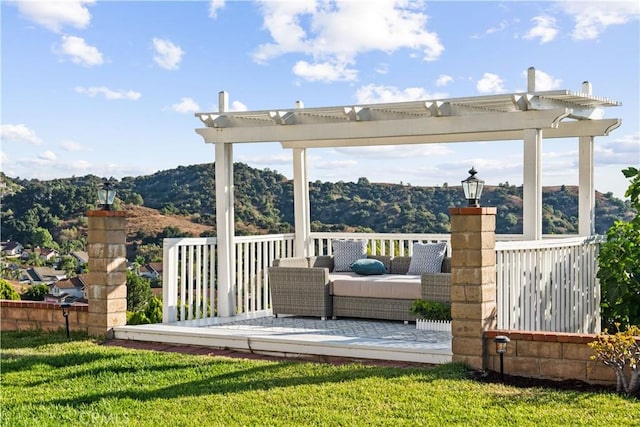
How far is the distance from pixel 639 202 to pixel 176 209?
1319cm

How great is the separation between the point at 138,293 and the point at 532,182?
651 centimetres

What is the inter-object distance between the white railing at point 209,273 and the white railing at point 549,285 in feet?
12.4

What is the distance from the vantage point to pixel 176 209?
20266 mm

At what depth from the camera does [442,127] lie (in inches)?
364

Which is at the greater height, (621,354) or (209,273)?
(209,273)

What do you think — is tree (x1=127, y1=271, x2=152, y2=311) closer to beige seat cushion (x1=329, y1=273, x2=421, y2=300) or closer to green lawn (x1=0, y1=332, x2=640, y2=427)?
beige seat cushion (x1=329, y1=273, x2=421, y2=300)

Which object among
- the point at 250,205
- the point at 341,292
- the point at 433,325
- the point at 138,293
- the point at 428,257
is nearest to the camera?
the point at 433,325

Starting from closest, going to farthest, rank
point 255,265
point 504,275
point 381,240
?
point 504,275
point 255,265
point 381,240

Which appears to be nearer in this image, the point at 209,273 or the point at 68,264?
the point at 209,273

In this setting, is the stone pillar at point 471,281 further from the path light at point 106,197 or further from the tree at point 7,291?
the tree at point 7,291

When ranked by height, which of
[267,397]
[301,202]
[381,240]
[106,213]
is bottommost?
[267,397]

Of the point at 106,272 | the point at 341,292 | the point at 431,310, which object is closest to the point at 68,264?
the point at 106,272

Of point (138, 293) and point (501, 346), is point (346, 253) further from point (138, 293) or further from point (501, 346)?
point (501, 346)

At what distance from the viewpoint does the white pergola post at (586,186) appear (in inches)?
402
